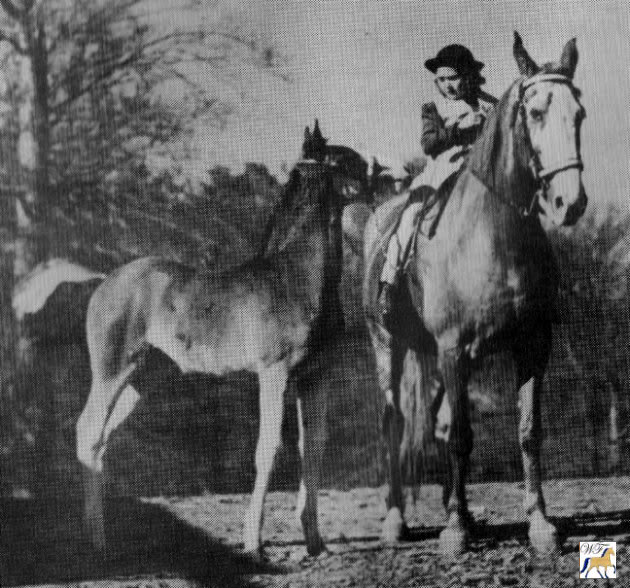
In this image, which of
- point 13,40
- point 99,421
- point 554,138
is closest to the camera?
point 554,138

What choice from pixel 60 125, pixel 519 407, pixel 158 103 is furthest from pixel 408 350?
pixel 60 125

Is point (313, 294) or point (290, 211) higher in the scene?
point (290, 211)

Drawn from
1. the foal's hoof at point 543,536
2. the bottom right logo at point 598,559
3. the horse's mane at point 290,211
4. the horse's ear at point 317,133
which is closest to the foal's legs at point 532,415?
the foal's hoof at point 543,536

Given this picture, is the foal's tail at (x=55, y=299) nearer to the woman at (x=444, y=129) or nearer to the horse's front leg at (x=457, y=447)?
the woman at (x=444, y=129)

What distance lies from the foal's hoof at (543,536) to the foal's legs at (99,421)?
180 cm

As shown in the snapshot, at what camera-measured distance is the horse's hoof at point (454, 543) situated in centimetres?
381

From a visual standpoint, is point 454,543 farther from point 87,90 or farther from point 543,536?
point 87,90

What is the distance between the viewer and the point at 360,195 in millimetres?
3908

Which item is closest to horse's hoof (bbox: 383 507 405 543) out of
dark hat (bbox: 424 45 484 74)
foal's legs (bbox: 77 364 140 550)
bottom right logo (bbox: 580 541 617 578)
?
bottom right logo (bbox: 580 541 617 578)

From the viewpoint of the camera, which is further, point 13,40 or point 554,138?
point 13,40

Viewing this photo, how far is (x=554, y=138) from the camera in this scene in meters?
3.77

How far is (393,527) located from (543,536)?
2.12 feet

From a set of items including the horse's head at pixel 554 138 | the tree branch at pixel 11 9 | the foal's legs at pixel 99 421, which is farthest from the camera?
the tree branch at pixel 11 9

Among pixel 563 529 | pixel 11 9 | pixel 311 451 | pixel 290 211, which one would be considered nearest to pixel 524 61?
pixel 290 211
